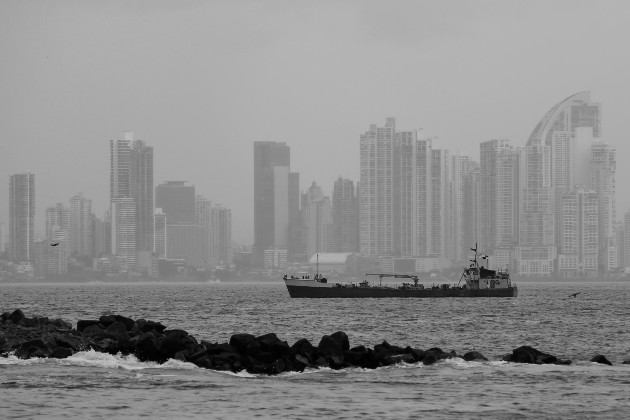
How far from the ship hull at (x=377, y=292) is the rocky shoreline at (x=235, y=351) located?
330 ft

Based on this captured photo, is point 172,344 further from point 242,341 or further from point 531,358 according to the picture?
point 531,358

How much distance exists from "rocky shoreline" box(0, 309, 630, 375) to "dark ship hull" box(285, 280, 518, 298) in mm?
100685

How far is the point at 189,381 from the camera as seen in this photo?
4219 centimetres

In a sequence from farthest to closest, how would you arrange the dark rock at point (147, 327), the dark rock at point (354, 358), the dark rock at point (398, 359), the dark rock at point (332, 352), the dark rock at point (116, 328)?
the dark rock at point (147, 327)
the dark rock at point (116, 328)
the dark rock at point (398, 359)
the dark rock at point (354, 358)
the dark rock at point (332, 352)

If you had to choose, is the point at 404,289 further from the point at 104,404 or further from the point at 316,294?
the point at 104,404

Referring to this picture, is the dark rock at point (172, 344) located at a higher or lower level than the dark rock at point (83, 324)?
lower

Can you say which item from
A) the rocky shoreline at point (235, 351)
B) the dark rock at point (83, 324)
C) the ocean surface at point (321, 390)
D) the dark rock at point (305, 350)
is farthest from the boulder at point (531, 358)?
the dark rock at point (83, 324)

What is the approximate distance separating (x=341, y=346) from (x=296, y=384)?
5802 millimetres

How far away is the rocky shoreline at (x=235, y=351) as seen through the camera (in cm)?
4538

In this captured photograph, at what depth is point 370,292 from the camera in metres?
154

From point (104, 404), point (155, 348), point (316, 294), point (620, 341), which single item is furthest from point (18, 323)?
point (316, 294)

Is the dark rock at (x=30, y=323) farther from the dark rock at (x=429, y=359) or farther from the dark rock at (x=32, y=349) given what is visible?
the dark rock at (x=429, y=359)

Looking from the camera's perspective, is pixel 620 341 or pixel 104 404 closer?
pixel 104 404

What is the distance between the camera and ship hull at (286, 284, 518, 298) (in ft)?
500
